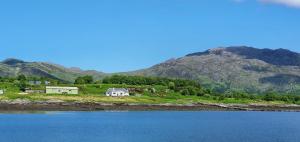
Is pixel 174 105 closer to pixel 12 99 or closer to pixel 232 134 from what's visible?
pixel 12 99

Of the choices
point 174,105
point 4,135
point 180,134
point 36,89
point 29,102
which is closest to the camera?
point 4,135

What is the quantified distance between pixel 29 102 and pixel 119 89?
49215 mm

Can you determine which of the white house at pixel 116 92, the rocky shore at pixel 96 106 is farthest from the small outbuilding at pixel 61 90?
the rocky shore at pixel 96 106

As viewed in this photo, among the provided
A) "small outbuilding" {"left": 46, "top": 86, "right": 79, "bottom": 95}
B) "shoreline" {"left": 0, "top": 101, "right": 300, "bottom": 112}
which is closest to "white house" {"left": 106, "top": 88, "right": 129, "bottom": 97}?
"small outbuilding" {"left": 46, "top": 86, "right": 79, "bottom": 95}

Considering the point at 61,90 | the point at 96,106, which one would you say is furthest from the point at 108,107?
the point at 61,90

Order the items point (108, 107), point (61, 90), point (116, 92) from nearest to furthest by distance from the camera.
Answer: point (108, 107), point (61, 90), point (116, 92)

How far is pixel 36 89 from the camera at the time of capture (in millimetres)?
190875

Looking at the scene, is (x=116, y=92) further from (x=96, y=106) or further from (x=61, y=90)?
(x=96, y=106)

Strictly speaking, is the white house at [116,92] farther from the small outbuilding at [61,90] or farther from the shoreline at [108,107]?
the shoreline at [108,107]

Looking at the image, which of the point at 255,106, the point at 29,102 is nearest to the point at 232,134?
the point at 29,102

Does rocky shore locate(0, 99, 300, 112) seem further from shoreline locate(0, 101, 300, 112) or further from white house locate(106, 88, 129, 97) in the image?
white house locate(106, 88, 129, 97)

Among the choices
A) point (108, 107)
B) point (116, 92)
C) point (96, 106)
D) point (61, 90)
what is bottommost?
point (108, 107)

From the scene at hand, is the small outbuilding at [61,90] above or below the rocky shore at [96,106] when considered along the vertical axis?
above

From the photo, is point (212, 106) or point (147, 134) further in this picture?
point (212, 106)
